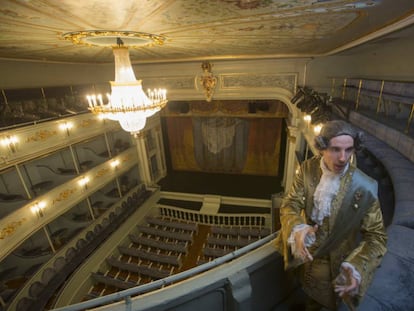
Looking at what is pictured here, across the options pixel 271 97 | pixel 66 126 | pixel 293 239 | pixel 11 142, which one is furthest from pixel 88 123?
pixel 293 239

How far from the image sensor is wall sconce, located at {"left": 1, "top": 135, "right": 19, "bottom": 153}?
4.71 meters

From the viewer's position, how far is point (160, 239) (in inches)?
313

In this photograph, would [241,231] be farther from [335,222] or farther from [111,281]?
[335,222]

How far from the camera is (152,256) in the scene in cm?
659

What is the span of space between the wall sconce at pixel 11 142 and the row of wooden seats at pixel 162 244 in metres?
4.50

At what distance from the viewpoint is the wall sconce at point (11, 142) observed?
4.71m

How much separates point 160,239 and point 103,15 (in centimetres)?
762

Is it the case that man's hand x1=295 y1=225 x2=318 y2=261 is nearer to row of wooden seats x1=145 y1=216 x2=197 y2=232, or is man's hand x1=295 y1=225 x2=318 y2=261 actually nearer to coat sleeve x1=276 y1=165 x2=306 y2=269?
coat sleeve x1=276 y1=165 x2=306 y2=269

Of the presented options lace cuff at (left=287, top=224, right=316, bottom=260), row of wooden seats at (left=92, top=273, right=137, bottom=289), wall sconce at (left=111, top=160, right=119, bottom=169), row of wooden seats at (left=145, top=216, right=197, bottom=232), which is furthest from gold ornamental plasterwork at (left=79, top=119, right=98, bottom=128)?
lace cuff at (left=287, top=224, right=316, bottom=260)

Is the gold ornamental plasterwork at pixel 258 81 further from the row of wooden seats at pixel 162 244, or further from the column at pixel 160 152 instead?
the row of wooden seats at pixel 162 244

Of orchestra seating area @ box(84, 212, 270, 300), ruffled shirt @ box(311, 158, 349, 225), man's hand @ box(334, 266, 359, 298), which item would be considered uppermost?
ruffled shirt @ box(311, 158, 349, 225)

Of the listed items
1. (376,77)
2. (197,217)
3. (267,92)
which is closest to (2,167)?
(197,217)

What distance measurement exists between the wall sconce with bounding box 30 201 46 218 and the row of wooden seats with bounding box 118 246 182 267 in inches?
105

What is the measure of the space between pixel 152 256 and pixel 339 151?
6.80 meters
